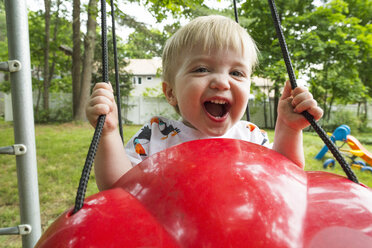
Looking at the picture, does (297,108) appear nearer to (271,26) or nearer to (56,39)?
(271,26)

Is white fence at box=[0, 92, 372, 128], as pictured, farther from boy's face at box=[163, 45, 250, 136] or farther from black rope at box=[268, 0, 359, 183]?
black rope at box=[268, 0, 359, 183]

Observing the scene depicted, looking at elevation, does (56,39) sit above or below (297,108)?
above

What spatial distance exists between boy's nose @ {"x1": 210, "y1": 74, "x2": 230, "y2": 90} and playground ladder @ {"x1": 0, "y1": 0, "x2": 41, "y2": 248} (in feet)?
3.35

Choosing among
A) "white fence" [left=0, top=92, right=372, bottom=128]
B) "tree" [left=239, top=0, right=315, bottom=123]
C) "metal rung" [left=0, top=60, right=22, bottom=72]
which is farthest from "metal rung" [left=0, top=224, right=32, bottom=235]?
"white fence" [left=0, top=92, right=372, bottom=128]

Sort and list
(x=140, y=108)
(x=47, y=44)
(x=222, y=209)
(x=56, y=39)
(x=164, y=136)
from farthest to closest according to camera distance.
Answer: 1. (x=140, y=108)
2. (x=56, y=39)
3. (x=47, y=44)
4. (x=164, y=136)
5. (x=222, y=209)

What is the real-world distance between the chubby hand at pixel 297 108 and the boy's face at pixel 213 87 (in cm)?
17

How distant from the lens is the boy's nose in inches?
46.7

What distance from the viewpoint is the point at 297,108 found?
104cm

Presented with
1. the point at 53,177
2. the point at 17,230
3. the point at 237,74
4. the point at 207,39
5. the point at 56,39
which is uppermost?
the point at 56,39

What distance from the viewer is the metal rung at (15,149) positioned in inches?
59.9

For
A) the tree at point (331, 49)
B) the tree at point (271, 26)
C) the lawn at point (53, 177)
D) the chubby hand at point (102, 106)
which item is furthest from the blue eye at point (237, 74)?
the tree at point (331, 49)

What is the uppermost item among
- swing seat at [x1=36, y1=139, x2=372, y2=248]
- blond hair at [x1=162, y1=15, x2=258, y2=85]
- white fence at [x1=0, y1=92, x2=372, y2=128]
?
blond hair at [x1=162, y1=15, x2=258, y2=85]

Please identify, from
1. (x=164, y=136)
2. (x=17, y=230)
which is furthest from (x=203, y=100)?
(x=17, y=230)

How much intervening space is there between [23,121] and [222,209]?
4.46ft
